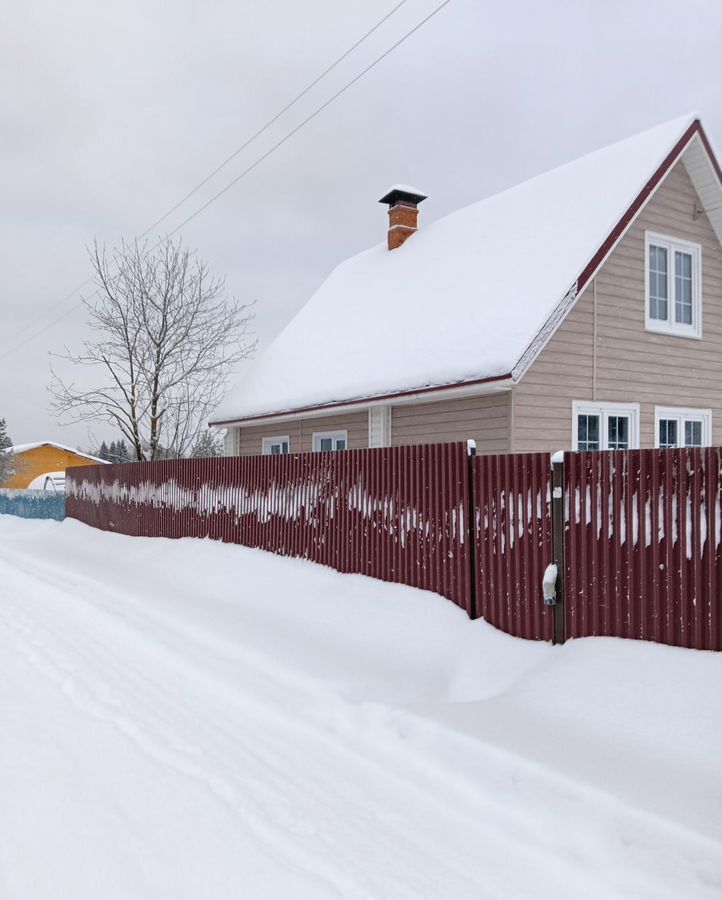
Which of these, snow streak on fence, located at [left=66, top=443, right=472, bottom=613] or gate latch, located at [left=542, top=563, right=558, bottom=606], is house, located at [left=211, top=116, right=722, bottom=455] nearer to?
snow streak on fence, located at [left=66, top=443, right=472, bottom=613]

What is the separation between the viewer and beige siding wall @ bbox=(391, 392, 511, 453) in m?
10.8

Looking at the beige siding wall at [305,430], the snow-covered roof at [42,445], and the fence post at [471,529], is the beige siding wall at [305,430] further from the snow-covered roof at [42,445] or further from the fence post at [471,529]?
the snow-covered roof at [42,445]

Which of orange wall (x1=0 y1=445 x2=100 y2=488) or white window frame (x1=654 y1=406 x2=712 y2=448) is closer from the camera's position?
white window frame (x1=654 y1=406 x2=712 y2=448)

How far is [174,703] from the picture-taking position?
16.6 ft

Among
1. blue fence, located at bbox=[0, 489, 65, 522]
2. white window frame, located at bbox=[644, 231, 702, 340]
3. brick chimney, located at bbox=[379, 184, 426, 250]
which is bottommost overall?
blue fence, located at bbox=[0, 489, 65, 522]

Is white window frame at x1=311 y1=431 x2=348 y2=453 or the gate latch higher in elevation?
white window frame at x1=311 y1=431 x2=348 y2=453

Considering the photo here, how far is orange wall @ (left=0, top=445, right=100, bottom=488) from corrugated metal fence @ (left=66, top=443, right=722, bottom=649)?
1897 inches

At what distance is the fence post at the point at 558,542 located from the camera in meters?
5.79

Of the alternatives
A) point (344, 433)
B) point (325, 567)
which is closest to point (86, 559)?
point (344, 433)

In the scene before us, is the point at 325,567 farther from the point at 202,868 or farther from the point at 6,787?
the point at 202,868

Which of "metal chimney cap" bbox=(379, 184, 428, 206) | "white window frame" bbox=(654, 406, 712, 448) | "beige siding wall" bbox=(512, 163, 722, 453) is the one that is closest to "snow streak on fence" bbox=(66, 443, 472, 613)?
"beige siding wall" bbox=(512, 163, 722, 453)

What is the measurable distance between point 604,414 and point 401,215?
29.4 feet

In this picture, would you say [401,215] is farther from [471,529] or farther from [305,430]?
[471,529]

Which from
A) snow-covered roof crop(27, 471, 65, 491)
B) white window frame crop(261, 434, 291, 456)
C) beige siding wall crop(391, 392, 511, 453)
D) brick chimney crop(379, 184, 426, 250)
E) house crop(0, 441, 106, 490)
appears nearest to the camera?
beige siding wall crop(391, 392, 511, 453)
